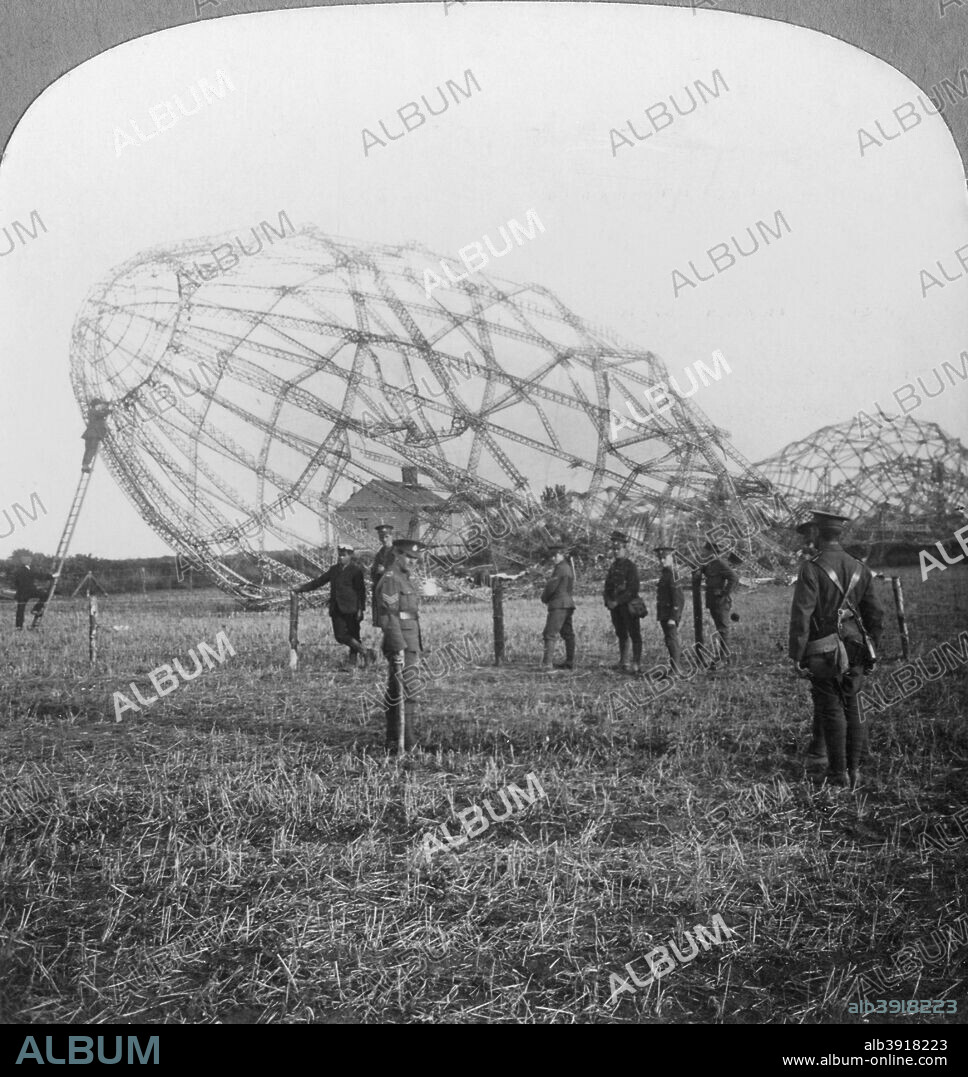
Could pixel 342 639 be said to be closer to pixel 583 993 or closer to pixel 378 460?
pixel 378 460

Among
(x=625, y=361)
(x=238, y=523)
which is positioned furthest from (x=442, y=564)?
(x=625, y=361)

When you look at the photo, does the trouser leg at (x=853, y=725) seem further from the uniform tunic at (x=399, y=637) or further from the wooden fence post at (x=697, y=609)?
the uniform tunic at (x=399, y=637)

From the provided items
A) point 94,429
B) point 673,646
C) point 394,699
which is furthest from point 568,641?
point 94,429

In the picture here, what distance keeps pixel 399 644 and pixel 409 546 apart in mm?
413

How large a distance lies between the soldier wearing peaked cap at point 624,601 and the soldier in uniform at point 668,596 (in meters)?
0.09

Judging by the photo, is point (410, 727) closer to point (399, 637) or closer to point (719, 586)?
point (399, 637)

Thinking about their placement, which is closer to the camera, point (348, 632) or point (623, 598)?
point (348, 632)

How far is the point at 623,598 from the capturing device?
3.48m

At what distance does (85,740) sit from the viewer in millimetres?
3354

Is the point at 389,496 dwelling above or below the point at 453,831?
above

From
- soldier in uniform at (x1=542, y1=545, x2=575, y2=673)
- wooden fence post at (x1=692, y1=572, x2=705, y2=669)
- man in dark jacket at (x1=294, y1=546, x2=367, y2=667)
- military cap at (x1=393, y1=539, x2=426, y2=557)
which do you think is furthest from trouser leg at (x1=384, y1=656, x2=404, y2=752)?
wooden fence post at (x1=692, y1=572, x2=705, y2=669)

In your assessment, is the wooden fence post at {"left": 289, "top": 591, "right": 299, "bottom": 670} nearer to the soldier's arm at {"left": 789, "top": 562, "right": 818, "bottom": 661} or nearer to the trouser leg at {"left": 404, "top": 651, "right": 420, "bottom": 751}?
the trouser leg at {"left": 404, "top": 651, "right": 420, "bottom": 751}

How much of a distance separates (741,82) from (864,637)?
7.32 feet

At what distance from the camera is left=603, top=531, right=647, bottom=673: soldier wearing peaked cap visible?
3.45 meters
